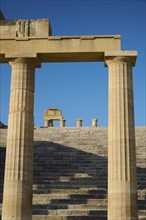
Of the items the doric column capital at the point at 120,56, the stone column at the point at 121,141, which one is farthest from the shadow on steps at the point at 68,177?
the doric column capital at the point at 120,56

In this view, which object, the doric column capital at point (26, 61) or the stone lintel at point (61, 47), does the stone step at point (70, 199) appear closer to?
the doric column capital at point (26, 61)

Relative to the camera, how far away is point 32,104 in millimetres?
21109

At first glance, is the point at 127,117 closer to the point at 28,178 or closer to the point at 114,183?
the point at 114,183

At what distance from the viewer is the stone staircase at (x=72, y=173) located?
2145 cm

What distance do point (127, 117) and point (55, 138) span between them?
39.0 feet

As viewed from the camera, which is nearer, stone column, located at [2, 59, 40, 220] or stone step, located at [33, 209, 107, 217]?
stone column, located at [2, 59, 40, 220]

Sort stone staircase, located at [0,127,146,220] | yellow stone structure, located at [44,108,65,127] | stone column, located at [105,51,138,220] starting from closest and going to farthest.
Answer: stone column, located at [105,51,138,220] → stone staircase, located at [0,127,146,220] → yellow stone structure, located at [44,108,65,127]

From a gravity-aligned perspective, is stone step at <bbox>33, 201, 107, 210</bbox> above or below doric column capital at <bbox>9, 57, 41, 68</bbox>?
below

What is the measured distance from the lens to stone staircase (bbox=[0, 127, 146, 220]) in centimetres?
2145

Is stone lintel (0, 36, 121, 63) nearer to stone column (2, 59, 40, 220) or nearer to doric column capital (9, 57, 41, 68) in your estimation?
doric column capital (9, 57, 41, 68)

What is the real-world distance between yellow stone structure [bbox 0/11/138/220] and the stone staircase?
169 centimetres

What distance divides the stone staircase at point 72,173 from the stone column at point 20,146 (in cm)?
157

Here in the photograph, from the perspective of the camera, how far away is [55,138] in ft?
103

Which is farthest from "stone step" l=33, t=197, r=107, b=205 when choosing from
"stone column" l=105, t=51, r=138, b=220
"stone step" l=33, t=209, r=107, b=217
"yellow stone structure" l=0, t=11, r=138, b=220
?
"stone column" l=105, t=51, r=138, b=220
